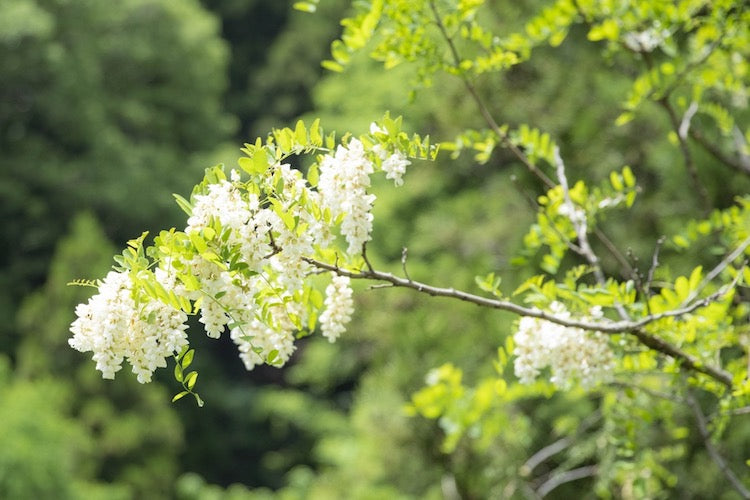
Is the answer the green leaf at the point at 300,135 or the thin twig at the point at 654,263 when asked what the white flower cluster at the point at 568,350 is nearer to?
the thin twig at the point at 654,263

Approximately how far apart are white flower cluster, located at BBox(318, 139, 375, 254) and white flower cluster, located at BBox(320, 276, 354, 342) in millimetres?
185

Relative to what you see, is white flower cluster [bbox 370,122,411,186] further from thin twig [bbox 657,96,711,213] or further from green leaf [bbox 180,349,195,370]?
thin twig [bbox 657,96,711,213]

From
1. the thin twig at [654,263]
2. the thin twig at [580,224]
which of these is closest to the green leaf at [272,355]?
the thin twig at [654,263]

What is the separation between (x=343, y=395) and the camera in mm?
12547

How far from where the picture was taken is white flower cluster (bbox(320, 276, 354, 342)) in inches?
63.2

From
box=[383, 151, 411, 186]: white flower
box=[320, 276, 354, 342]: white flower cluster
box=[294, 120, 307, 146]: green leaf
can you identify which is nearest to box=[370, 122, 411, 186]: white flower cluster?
box=[383, 151, 411, 186]: white flower

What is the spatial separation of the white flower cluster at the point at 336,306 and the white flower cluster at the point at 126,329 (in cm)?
33

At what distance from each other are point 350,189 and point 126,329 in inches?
16.0

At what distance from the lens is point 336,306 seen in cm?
161

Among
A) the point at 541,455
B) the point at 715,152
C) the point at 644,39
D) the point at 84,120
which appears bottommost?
the point at 84,120

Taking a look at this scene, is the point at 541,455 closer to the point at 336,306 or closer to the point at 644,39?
the point at 644,39

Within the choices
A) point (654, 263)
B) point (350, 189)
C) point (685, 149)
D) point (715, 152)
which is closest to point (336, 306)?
point (350, 189)

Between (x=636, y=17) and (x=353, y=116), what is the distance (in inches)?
280

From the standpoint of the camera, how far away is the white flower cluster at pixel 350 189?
141 centimetres
